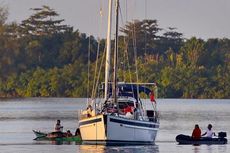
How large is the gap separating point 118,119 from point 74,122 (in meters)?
36.1

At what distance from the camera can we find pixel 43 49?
168 meters

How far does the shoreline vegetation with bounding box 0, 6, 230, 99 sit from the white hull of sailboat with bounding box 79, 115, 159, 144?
268 ft

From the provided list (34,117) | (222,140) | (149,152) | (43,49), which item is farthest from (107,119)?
(43,49)

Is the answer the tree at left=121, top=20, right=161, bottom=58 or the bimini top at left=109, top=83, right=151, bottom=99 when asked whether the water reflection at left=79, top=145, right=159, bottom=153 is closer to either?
the bimini top at left=109, top=83, right=151, bottom=99

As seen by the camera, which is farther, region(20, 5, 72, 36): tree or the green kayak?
region(20, 5, 72, 36): tree

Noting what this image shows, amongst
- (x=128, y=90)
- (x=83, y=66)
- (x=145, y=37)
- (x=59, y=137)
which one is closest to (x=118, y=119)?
(x=128, y=90)

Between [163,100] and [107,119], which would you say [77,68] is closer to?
[163,100]

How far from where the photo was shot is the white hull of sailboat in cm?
6134

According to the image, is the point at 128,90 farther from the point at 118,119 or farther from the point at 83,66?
the point at 83,66

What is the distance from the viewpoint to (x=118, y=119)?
6128 cm

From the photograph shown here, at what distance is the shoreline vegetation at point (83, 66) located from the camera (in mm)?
154375

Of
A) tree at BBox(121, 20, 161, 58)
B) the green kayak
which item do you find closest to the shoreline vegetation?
tree at BBox(121, 20, 161, 58)

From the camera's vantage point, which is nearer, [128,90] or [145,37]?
[128,90]

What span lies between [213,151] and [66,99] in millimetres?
93009
